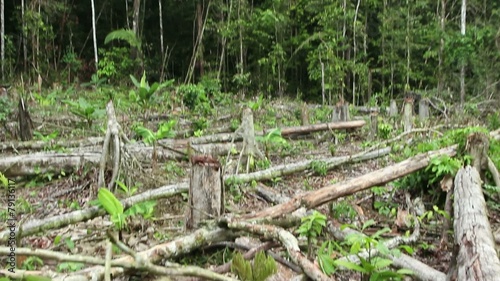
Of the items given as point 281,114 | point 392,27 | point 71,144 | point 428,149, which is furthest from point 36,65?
point 428,149

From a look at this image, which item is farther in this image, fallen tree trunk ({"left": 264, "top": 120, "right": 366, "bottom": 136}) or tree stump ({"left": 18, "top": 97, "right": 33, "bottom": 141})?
fallen tree trunk ({"left": 264, "top": 120, "right": 366, "bottom": 136})

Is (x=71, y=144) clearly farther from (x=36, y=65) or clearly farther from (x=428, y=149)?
(x=36, y=65)

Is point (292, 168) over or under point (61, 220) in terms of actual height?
under

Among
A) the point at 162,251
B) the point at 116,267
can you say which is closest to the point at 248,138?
the point at 162,251

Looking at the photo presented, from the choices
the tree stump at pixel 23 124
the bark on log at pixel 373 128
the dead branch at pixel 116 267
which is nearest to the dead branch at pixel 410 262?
the dead branch at pixel 116 267

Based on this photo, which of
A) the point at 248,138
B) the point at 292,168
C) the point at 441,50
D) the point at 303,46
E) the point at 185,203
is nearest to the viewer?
the point at 185,203

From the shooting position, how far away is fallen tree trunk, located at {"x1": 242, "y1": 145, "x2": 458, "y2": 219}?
4199mm

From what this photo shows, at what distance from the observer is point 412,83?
2161cm

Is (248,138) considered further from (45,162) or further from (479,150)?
(479,150)

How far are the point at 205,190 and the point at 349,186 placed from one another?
1.59 m

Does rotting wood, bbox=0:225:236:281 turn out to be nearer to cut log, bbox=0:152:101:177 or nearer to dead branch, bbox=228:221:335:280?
dead branch, bbox=228:221:335:280

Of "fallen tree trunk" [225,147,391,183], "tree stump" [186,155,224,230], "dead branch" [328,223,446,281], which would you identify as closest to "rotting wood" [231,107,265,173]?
"fallen tree trunk" [225,147,391,183]

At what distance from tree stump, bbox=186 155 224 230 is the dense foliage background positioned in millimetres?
13431

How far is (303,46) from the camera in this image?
19281 mm
